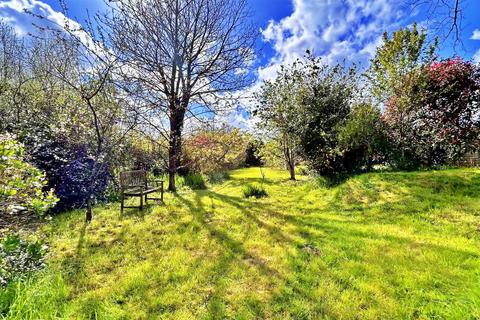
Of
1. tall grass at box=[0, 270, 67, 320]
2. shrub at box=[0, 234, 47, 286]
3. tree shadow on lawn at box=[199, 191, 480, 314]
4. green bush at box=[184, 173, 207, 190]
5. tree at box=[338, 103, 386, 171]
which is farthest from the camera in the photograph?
green bush at box=[184, 173, 207, 190]

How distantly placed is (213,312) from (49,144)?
6336 millimetres

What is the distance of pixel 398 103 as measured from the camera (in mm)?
8461

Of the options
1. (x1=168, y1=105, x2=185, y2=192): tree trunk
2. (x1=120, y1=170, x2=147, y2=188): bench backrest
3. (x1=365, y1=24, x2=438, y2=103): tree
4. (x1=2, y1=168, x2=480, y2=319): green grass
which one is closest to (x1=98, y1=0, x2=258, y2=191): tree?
(x1=168, y1=105, x2=185, y2=192): tree trunk

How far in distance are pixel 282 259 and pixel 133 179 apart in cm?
455

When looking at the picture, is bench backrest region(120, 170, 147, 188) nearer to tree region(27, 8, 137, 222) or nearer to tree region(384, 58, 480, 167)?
tree region(27, 8, 137, 222)

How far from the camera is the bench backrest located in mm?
5977

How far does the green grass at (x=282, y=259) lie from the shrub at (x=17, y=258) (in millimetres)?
228

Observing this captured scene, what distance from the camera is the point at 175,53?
310 inches

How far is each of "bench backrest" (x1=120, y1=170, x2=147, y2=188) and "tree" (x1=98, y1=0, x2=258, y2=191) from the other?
1817 millimetres

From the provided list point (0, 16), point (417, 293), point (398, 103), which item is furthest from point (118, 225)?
point (0, 16)

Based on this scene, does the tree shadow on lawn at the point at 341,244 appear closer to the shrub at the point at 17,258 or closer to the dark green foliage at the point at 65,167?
the shrub at the point at 17,258

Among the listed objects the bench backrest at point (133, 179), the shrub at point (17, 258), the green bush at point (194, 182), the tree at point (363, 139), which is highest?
the tree at point (363, 139)

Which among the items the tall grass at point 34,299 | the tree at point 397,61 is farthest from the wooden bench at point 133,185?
the tree at point 397,61

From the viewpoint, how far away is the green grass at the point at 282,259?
2.47 meters
